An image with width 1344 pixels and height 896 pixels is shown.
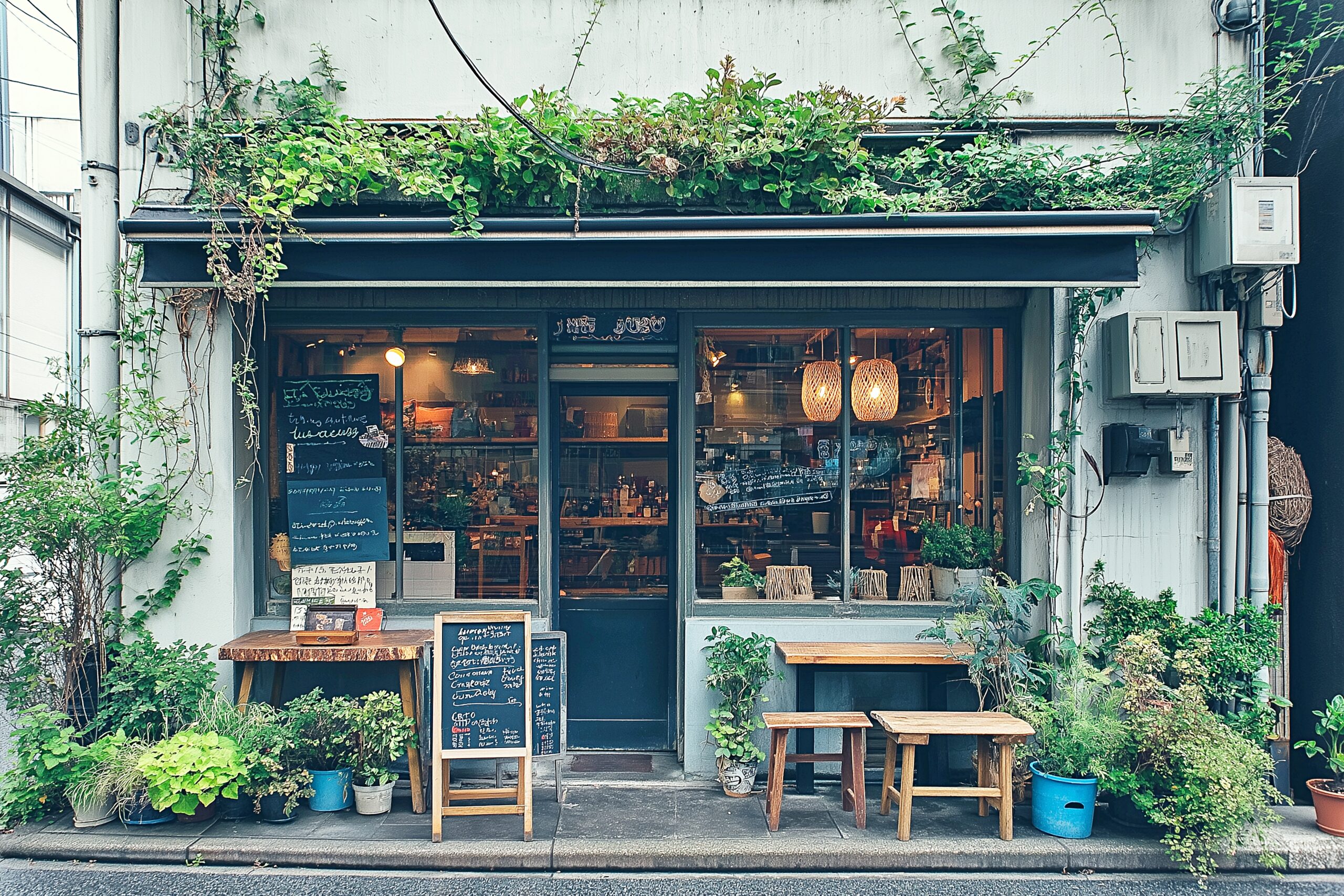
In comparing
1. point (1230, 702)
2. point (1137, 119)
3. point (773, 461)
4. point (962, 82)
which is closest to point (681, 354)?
point (773, 461)

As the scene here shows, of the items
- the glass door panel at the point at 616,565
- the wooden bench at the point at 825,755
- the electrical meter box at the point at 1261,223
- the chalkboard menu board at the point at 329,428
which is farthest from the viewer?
the glass door panel at the point at 616,565

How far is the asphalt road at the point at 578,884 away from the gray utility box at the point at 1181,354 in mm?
3041

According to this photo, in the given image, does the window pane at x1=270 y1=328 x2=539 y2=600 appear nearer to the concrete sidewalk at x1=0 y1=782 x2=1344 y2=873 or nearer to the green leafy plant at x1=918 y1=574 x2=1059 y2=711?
the concrete sidewalk at x1=0 y1=782 x2=1344 y2=873

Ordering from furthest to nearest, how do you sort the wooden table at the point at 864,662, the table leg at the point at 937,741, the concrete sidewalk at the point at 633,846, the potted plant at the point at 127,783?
the table leg at the point at 937,741, the wooden table at the point at 864,662, the potted plant at the point at 127,783, the concrete sidewalk at the point at 633,846

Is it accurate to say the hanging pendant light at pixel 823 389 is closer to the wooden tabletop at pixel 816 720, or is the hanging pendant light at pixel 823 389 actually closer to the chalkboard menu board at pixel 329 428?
the wooden tabletop at pixel 816 720

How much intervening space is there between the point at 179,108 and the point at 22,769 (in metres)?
4.46

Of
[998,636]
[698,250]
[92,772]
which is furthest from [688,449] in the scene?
[92,772]

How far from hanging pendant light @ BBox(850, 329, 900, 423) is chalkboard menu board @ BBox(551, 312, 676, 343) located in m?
1.51

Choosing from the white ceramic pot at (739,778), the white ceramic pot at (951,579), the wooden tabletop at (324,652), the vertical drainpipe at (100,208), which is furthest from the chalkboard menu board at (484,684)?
the white ceramic pot at (951,579)

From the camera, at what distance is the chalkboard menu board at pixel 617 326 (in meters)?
6.38

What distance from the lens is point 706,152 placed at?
551 cm

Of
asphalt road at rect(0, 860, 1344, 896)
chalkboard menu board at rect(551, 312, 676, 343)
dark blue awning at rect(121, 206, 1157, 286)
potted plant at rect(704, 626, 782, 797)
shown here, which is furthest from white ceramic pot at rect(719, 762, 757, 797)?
dark blue awning at rect(121, 206, 1157, 286)

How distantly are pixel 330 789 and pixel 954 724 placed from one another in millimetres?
4044

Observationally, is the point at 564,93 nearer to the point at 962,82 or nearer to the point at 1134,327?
the point at 962,82
